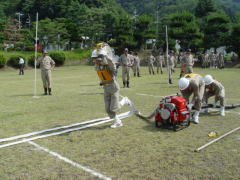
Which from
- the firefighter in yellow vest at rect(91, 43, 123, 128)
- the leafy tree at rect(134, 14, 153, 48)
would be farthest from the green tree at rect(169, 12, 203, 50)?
the firefighter in yellow vest at rect(91, 43, 123, 128)

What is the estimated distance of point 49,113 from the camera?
9219 mm

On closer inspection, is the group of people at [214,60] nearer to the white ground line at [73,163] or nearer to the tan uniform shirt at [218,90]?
the tan uniform shirt at [218,90]

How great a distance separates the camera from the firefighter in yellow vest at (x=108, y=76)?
6.75m

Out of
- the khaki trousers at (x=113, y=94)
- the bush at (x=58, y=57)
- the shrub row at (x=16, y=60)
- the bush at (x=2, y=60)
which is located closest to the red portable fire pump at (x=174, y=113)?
the khaki trousers at (x=113, y=94)

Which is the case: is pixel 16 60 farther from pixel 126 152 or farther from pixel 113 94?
pixel 126 152

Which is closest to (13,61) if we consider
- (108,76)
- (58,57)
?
(58,57)

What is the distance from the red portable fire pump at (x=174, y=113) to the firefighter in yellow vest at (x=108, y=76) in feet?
3.63

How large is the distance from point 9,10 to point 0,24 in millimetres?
33876

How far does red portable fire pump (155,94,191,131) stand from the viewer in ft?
21.3

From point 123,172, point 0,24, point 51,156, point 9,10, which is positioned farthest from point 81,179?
point 9,10

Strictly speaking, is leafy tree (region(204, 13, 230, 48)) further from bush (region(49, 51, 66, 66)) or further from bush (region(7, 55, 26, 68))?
bush (region(7, 55, 26, 68))

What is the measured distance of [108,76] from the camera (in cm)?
693

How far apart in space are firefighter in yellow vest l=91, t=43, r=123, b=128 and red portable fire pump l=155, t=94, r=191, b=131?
111cm

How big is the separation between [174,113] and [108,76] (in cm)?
182
